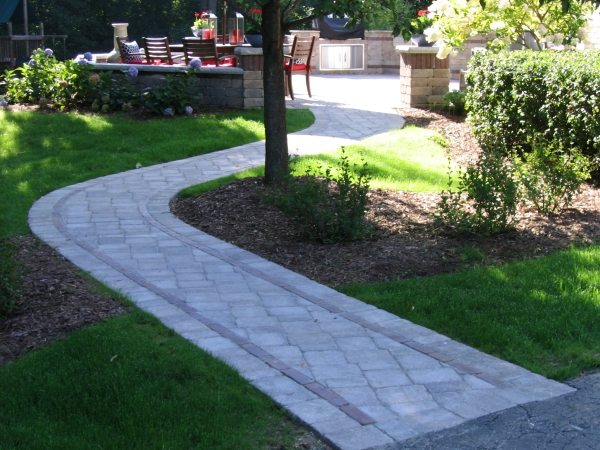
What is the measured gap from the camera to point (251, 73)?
13.0m

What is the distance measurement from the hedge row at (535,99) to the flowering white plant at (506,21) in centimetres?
88

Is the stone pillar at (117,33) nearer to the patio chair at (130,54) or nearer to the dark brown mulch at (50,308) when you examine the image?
the patio chair at (130,54)

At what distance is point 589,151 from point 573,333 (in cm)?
430

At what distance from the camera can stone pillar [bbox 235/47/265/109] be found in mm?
12741

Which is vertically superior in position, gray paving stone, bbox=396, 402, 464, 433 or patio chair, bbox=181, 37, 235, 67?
patio chair, bbox=181, 37, 235, 67

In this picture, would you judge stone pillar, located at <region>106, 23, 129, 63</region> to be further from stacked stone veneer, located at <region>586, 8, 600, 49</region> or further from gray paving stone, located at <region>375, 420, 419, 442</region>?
gray paving stone, located at <region>375, 420, 419, 442</region>

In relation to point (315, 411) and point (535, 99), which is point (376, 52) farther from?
point (315, 411)

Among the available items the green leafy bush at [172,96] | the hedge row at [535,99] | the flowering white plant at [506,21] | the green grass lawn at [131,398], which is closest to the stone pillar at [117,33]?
the green leafy bush at [172,96]

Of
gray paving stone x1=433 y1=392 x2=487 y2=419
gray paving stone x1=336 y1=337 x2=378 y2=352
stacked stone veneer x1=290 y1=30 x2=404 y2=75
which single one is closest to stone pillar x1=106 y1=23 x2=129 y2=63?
stacked stone veneer x1=290 y1=30 x2=404 y2=75

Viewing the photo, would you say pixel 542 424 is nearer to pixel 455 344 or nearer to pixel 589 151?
pixel 455 344

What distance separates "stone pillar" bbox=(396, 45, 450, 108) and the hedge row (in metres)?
2.34

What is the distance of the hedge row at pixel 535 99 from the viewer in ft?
26.6

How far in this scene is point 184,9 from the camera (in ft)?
112

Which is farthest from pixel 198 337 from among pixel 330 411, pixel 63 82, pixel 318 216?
pixel 63 82
